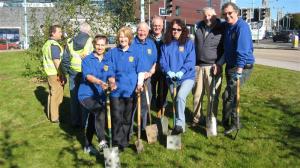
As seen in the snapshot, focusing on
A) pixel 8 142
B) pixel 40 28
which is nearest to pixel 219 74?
pixel 8 142

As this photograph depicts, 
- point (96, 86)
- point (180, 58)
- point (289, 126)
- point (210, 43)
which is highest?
point (210, 43)

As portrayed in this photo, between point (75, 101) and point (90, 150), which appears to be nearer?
point (90, 150)

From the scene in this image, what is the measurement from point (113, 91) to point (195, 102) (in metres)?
1.95

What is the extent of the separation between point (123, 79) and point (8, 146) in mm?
2507

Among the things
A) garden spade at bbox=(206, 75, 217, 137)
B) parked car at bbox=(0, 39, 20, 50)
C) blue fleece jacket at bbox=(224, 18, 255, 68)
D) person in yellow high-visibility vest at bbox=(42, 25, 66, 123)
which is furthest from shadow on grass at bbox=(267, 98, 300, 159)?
parked car at bbox=(0, 39, 20, 50)

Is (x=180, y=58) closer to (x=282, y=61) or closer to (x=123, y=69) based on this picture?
(x=123, y=69)

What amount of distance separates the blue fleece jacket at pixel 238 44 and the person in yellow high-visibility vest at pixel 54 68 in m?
3.24

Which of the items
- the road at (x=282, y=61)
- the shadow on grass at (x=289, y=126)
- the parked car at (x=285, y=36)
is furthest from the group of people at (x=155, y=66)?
the parked car at (x=285, y=36)

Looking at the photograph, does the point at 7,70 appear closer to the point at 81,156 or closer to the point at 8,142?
the point at 8,142

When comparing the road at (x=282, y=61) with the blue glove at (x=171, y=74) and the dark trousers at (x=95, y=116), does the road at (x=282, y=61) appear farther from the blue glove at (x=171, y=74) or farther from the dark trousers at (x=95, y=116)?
the dark trousers at (x=95, y=116)

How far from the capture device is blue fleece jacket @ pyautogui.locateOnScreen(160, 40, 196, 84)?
6582mm

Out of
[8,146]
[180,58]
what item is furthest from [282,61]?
[8,146]

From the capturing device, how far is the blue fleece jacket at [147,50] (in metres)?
6.39

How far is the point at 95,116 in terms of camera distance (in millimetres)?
6164
